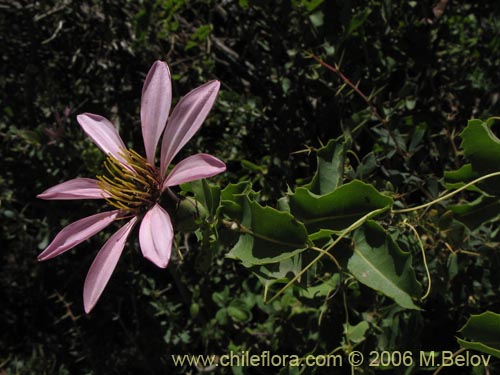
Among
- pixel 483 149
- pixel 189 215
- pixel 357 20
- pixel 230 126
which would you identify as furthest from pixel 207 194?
pixel 230 126

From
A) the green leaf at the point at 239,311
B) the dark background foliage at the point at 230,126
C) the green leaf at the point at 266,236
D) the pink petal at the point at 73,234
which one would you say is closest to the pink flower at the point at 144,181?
the pink petal at the point at 73,234

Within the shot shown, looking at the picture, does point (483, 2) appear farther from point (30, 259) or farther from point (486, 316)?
point (30, 259)

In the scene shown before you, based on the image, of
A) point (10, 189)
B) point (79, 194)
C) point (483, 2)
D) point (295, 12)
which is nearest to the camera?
point (79, 194)

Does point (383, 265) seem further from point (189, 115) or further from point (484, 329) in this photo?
point (189, 115)

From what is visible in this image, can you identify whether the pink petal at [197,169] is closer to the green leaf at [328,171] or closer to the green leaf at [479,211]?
the green leaf at [328,171]

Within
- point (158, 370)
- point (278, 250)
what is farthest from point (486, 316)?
point (158, 370)
